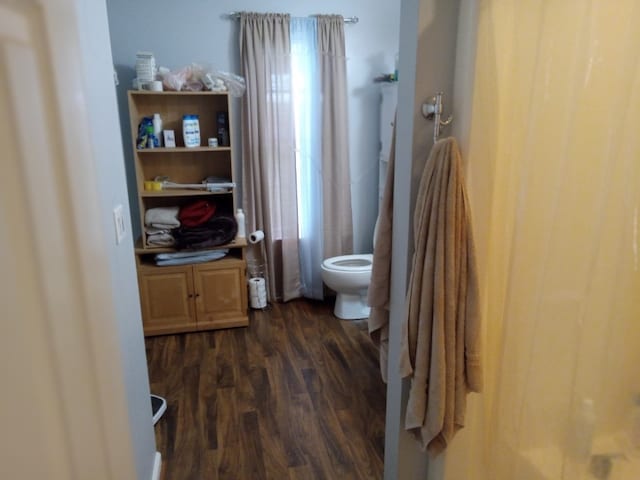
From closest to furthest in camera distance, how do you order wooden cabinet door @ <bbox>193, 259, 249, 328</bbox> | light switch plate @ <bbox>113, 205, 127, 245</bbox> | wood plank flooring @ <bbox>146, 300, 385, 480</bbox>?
light switch plate @ <bbox>113, 205, 127, 245</bbox> < wood plank flooring @ <bbox>146, 300, 385, 480</bbox> < wooden cabinet door @ <bbox>193, 259, 249, 328</bbox>

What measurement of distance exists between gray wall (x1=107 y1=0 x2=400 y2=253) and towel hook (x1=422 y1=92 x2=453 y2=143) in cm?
237

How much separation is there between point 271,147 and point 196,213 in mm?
803

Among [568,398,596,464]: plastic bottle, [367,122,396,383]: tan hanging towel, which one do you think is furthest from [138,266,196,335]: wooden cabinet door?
[568,398,596,464]: plastic bottle

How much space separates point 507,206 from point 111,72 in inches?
55.1

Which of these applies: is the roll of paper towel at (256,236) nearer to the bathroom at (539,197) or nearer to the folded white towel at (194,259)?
the folded white towel at (194,259)

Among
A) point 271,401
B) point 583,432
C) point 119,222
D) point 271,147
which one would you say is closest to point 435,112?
point 583,432

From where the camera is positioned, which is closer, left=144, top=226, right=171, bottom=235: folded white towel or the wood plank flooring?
the wood plank flooring

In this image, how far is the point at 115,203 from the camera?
1.50 m

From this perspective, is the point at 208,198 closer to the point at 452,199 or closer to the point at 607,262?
the point at 452,199

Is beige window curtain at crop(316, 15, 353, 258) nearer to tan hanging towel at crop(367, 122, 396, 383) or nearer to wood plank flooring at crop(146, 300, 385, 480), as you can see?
wood plank flooring at crop(146, 300, 385, 480)

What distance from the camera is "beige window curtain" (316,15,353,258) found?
3.42 meters

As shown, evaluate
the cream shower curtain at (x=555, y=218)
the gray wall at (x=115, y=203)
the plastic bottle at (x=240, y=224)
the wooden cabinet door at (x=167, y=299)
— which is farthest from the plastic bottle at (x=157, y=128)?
the cream shower curtain at (x=555, y=218)

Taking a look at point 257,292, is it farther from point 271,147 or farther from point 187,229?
point 271,147

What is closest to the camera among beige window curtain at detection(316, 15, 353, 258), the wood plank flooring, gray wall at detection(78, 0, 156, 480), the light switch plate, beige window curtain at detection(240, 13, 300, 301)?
gray wall at detection(78, 0, 156, 480)
